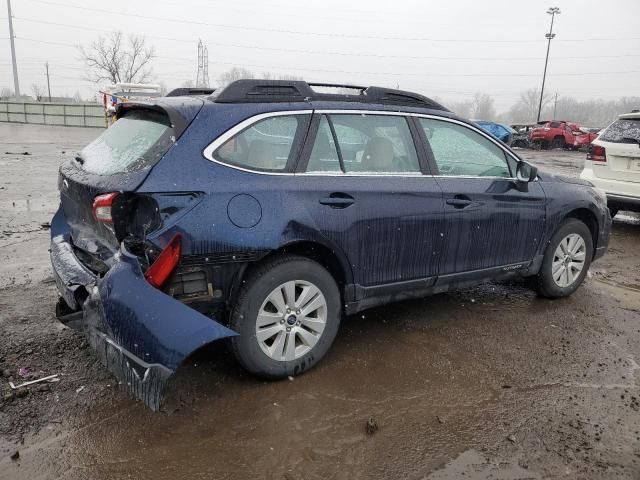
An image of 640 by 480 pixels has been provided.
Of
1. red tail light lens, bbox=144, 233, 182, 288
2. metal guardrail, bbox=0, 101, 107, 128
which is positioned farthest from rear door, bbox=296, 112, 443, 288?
metal guardrail, bbox=0, 101, 107, 128

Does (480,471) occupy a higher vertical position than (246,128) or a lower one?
lower

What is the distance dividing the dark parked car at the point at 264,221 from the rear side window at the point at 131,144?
0.01 meters

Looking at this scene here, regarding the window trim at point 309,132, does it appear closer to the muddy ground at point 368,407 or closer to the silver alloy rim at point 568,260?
the silver alloy rim at point 568,260

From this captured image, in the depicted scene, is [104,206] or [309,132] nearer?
[104,206]

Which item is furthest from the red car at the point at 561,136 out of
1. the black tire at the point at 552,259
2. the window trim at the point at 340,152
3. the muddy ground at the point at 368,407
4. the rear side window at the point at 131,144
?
the rear side window at the point at 131,144

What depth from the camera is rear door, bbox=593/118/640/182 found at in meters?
7.42

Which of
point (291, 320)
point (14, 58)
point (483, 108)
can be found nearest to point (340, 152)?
point (291, 320)

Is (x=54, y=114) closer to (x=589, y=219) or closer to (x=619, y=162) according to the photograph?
(x=619, y=162)

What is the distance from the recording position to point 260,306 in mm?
3055

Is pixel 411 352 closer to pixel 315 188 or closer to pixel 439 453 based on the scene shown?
pixel 439 453

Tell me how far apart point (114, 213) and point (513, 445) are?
8.05 feet

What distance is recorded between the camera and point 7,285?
15.3ft

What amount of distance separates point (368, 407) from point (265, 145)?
5.46ft

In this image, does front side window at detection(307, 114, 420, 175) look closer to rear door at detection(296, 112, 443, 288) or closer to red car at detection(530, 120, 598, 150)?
rear door at detection(296, 112, 443, 288)
